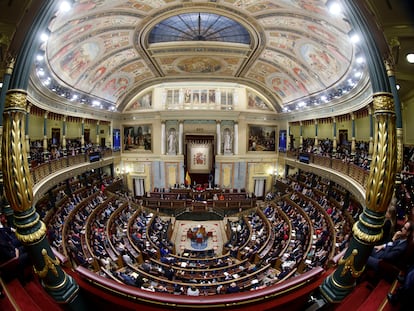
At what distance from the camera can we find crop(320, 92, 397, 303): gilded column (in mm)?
1919

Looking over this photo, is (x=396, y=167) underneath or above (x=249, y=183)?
above

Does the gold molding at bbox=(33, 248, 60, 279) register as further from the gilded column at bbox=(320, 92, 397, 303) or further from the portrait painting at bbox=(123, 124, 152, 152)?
the portrait painting at bbox=(123, 124, 152, 152)

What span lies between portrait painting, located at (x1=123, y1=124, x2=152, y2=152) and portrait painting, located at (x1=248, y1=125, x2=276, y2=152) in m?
10.7

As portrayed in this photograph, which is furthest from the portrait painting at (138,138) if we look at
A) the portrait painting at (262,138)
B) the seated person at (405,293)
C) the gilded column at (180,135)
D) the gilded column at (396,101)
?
the seated person at (405,293)

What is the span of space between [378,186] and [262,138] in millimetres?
22202

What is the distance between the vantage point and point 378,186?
1936 millimetres

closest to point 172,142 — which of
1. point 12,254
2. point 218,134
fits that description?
point 218,134

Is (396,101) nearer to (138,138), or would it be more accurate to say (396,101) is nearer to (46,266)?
(46,266)

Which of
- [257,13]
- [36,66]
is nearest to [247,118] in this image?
[257,13]

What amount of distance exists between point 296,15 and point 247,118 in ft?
41.8

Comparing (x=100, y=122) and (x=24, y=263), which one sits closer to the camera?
(x=24, y=263)

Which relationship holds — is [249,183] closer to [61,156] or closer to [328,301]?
[61,156]

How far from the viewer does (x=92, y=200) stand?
53.0ft

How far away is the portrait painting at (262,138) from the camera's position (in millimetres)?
23281
